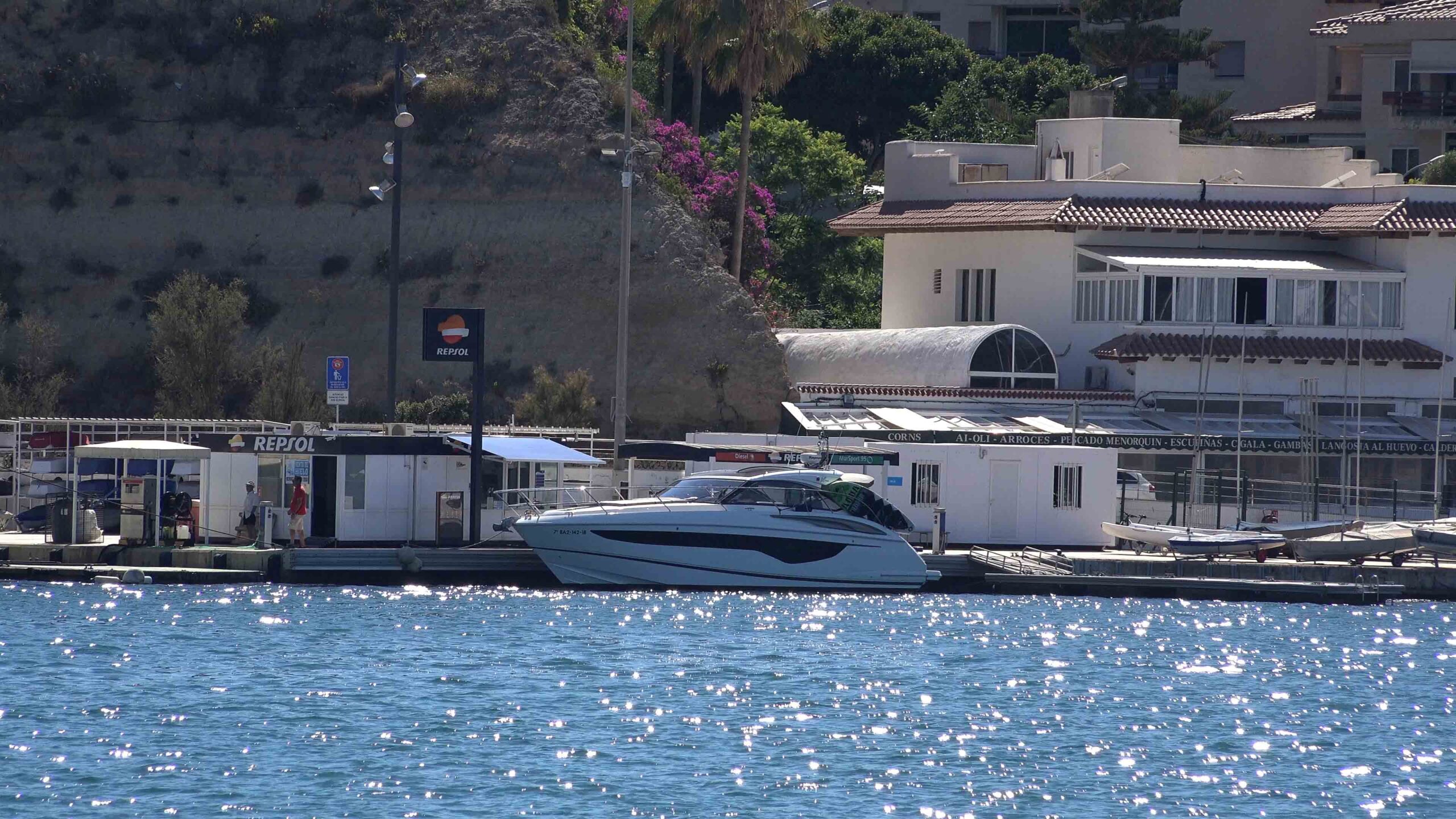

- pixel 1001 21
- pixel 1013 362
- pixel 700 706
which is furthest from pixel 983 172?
pixel 1001 21

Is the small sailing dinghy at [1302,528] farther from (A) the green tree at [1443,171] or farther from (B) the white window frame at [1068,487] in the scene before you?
(A) the green tree at [1443,171]

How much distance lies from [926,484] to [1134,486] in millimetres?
6638

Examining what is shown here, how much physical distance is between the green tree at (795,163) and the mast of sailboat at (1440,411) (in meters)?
24.6

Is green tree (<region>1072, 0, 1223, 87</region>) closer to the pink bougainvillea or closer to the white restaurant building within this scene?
the white restaurant building

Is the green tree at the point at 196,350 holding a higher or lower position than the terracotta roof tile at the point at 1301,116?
lower

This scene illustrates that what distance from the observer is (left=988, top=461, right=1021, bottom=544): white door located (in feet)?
151

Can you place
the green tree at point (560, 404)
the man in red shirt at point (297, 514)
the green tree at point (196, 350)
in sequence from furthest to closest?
the green tree at point (560, 404)
the green tree at point (196, 350)
the man in red shirt at point (297, 514)

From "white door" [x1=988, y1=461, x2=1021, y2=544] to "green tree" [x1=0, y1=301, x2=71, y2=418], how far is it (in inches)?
1081

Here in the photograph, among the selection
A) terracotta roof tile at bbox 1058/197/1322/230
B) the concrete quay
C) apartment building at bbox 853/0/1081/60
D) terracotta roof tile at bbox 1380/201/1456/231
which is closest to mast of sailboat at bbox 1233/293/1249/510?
terracotta roof tile at bbox 1058/197/1322/230

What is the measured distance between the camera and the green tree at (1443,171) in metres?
76.9

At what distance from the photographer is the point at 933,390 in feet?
180

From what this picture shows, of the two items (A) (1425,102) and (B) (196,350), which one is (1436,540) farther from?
(A) (1425,102)

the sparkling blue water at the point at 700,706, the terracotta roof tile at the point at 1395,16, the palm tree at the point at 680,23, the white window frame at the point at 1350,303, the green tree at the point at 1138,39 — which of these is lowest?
the sparkling blue water at the point at 700,706

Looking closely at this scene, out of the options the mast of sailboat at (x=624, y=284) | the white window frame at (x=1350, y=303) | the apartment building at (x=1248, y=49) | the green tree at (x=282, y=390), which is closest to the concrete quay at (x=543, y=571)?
the mast of sailboat at (x=624, y=284)
